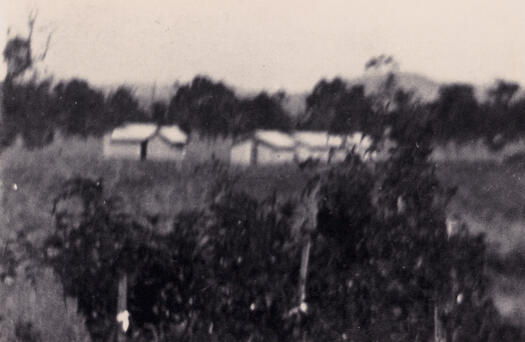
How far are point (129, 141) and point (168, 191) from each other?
11.8 inches

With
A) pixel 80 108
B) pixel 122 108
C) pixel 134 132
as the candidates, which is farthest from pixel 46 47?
pixel 134 132

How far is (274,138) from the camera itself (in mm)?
3205

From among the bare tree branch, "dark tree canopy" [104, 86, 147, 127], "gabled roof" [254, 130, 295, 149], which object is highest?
the bare tree branch

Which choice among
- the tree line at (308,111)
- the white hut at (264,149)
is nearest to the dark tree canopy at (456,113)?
the tree line at (308,111)

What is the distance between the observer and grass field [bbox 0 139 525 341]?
3.21m

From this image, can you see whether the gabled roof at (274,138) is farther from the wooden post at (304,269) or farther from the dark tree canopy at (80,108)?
the dark tree canopy at (80,108)

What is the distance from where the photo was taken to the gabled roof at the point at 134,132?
3205 mm

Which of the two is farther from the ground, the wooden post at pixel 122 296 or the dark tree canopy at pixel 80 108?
the dark tree canopy at pixel 80 108

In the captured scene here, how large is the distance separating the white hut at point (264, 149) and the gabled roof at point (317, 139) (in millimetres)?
39

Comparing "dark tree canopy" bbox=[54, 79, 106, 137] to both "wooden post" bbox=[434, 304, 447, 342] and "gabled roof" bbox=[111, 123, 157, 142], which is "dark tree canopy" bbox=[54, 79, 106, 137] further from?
"wooden post" bbox=[434, 304, 447, 342]

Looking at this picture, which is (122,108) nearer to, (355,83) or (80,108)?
(80,108)

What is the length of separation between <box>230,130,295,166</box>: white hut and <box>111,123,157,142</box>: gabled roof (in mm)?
399

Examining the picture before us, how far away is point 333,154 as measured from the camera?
10.6ft

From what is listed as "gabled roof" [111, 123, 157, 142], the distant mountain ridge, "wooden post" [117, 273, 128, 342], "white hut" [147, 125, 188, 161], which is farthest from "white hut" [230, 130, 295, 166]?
"wooden post" [117, 273, 128, 342]
